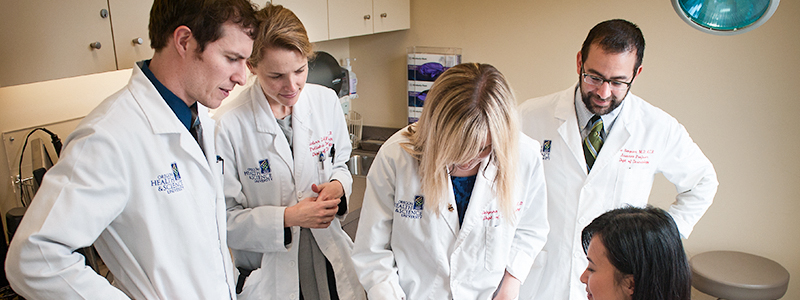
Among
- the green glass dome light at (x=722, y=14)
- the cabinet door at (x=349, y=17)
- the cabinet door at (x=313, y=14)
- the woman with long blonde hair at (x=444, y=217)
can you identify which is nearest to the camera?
the green glass dome light at (x=722, y=14)

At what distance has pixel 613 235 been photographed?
124 cm

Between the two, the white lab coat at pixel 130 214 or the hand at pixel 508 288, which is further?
the hand at pixel 508 288

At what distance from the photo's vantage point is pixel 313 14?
8.00ft

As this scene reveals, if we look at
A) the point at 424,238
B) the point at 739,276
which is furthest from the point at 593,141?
the point at 739,276

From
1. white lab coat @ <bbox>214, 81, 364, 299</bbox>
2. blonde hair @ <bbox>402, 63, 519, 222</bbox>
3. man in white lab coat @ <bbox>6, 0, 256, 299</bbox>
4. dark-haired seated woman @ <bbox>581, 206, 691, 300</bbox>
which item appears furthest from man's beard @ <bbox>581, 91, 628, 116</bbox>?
man in white lab coat @ <bbox>6, 0, 256, 299</bbox>

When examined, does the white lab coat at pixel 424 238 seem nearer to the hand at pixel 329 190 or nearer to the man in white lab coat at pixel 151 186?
the hand at pixel 329 190

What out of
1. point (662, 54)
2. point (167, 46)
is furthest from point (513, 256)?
point (662, 54)

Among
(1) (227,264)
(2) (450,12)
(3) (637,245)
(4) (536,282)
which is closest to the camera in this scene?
(3) (637,245)

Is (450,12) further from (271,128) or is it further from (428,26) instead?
(271,128)

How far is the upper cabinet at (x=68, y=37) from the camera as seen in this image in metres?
1.38

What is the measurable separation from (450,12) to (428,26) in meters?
0.17

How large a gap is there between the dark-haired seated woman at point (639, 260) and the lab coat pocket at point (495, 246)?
302mm

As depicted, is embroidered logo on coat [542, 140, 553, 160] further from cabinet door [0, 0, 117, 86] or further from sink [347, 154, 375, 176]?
sink [347, 154, 375, 176]

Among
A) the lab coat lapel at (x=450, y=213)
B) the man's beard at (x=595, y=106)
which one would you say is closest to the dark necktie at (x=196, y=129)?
the lab coat lapel at (x=450, y=213)
